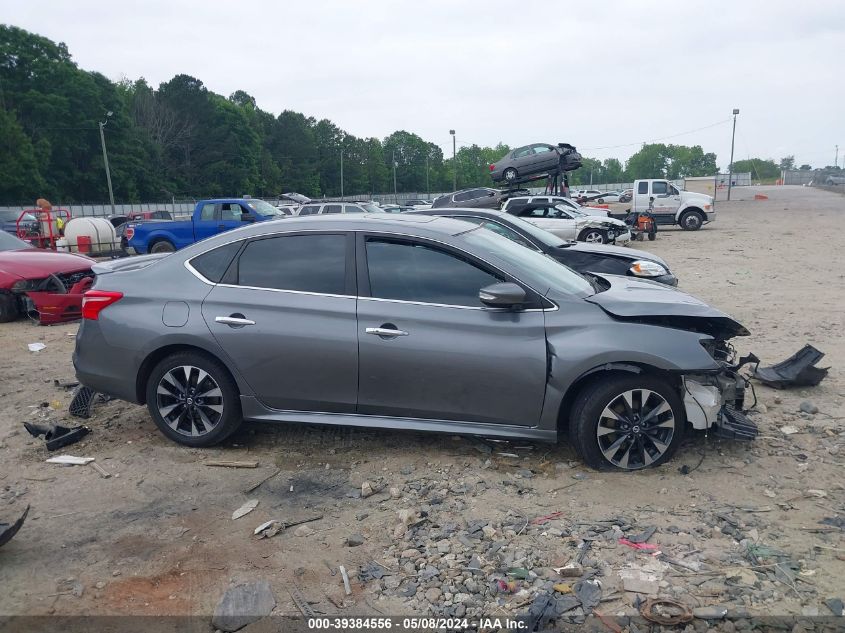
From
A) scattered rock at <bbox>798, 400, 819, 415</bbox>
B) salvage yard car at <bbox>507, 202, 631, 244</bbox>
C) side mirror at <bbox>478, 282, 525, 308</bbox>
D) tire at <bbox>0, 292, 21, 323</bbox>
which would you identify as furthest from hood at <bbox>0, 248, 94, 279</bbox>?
salvage yard car at <bbox>507, 202, 631, 244</bbox>

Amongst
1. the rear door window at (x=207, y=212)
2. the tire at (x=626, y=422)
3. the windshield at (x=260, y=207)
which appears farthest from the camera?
the windshield at (x=260, y=207)

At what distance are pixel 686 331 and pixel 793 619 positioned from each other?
1.89m

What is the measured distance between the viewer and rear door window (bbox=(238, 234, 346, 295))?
14.9 feet

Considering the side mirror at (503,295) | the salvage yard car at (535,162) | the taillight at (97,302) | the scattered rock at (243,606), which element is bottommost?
the scattered rock at (243,606)

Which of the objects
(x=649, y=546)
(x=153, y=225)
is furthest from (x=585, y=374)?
(x=153, y=225)

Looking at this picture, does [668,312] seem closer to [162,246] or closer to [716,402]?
[716,402]

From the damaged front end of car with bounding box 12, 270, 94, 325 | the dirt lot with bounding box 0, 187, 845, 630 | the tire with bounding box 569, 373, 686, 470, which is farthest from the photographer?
the damaged front end of car with bounding box 12, 270, 94, 325

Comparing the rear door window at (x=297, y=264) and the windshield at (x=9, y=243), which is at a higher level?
the rear door window at (x=297, y=264)

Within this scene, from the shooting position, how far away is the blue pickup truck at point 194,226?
18.0 metres

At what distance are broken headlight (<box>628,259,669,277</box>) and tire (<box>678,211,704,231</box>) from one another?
21.8 m

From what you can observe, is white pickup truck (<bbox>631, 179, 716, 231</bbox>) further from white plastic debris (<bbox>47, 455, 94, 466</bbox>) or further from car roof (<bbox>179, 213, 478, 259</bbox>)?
white plastic debris (<bbox>47, 455, 94, 466</bbox>)

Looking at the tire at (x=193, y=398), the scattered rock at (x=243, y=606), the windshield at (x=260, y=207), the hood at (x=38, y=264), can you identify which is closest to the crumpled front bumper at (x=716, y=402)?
the scattered rock at (x=243, y=606)

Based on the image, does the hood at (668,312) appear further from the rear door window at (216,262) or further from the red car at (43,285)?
the red car at (43,285)

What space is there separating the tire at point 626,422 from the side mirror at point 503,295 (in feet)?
2.43
